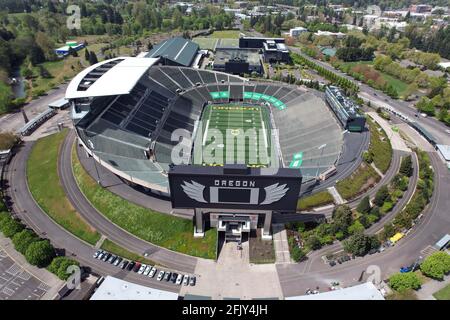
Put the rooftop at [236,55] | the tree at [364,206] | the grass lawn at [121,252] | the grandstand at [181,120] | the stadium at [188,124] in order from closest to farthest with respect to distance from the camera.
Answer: the grass lawn at [121,252] → the tree at [364,206] → the grandstand at [181,120] → the stadium at [188,124] → the rooftop at [236,55]

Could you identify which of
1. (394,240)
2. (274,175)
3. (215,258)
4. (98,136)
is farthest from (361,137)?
(98,136)

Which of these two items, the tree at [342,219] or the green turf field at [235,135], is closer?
the tree at [342,219]

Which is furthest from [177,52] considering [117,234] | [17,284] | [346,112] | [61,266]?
[17,284]

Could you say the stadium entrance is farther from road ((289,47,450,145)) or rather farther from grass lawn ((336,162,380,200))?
road ((289,47,450,145))

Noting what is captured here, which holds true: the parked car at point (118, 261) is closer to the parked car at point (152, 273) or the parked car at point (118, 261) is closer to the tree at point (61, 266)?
the tree at point (61, 266)

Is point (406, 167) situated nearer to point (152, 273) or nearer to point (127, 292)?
point (152, 273)

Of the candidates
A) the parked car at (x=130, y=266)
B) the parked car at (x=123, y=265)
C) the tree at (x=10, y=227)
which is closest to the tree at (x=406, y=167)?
the parked car at (x=130, y=266)

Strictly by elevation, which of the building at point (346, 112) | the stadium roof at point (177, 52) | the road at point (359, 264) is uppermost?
the stadium roof at point (177, 52)
